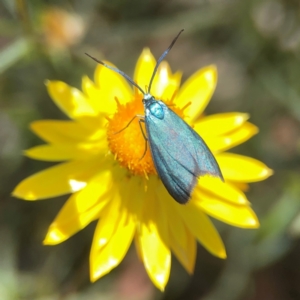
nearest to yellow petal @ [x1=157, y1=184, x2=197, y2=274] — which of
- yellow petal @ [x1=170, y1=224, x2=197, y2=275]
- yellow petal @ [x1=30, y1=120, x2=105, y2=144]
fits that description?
yellow petal @ [x1=170, y1=224, x2=197, y2=275]

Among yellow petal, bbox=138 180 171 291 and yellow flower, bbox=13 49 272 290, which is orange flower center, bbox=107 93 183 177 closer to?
yellow flower, bbox=13 49 272 290

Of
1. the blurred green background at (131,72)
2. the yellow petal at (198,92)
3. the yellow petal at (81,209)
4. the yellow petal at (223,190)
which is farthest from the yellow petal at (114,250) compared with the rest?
the blurred green background at (131,72)

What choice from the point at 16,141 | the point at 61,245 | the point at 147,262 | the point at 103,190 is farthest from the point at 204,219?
the point at 16,141

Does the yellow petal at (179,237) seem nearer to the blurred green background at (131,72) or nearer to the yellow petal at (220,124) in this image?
the yellow petal at (220,124)

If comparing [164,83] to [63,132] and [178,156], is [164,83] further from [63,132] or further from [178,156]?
[178,156]

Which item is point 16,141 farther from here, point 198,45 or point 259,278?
point 259,278
